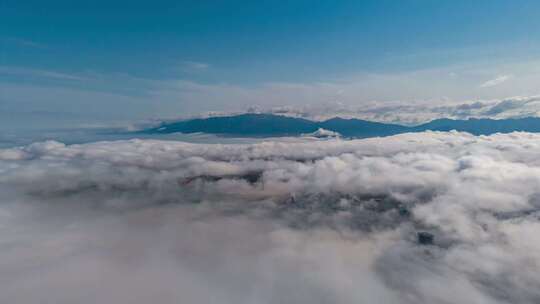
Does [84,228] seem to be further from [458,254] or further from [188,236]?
[458,254]

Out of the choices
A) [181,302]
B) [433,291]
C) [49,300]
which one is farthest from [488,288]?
[49,300]

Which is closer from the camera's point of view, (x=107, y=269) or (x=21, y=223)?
(x=107, y=269)

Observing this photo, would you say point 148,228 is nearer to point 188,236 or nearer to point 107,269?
point 188,236

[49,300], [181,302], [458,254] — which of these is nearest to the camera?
[49,300]

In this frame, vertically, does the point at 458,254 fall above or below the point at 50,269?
below

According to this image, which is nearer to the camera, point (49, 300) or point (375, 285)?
point (49, 300)

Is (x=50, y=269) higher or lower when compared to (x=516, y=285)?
higher

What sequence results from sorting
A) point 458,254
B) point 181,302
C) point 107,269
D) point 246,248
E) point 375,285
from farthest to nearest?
point 458,254
point 246,248
point 375,285
point 107,269
point 181,302

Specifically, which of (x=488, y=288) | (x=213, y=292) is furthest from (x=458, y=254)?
(x=213, y=292)

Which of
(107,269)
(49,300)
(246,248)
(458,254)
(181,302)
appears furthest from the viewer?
(458,254)
